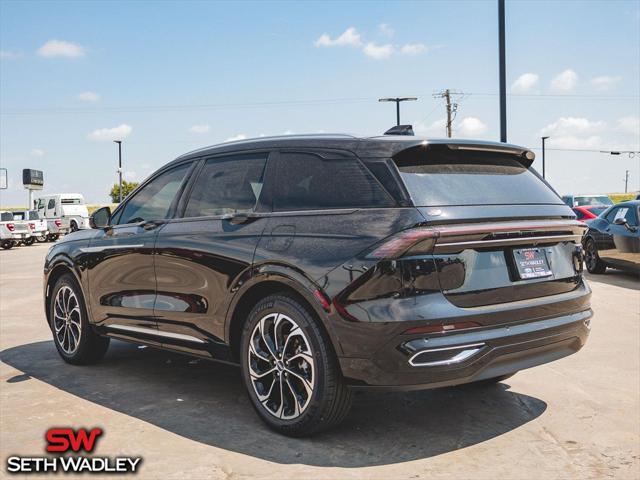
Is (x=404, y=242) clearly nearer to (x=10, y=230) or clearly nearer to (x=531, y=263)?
(x=531, y=263)

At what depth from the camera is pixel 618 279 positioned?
13.4 metres

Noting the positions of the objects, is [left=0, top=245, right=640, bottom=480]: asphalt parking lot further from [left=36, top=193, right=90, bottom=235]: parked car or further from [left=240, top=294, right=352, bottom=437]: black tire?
[left=36, top=193, right=90, bottom=235]: parked car

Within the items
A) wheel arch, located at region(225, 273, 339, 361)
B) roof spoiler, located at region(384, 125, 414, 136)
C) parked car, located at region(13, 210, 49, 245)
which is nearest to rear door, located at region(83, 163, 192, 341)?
wheel arch, located at region(225, 273, 339, 361)

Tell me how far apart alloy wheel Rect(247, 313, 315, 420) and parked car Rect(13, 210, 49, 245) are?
31154 millimetres

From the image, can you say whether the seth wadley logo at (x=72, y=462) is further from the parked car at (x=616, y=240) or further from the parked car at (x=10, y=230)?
the parked car at (x=10, y=230)

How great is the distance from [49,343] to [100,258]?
6.68 feet

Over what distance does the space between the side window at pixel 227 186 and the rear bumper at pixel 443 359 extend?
145 cm

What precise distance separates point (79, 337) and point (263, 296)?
2.61 meters

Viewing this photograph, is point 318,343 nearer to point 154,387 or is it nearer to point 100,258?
point 154,387

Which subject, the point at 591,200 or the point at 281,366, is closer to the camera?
the point at 281,366

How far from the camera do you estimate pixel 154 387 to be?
210 inches

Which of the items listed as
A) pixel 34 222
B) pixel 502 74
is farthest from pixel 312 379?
pixel 34 222

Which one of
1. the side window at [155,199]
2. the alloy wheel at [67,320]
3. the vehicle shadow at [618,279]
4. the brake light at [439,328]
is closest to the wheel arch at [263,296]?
the brake light at [439,328]

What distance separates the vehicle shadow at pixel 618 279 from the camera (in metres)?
12.4
